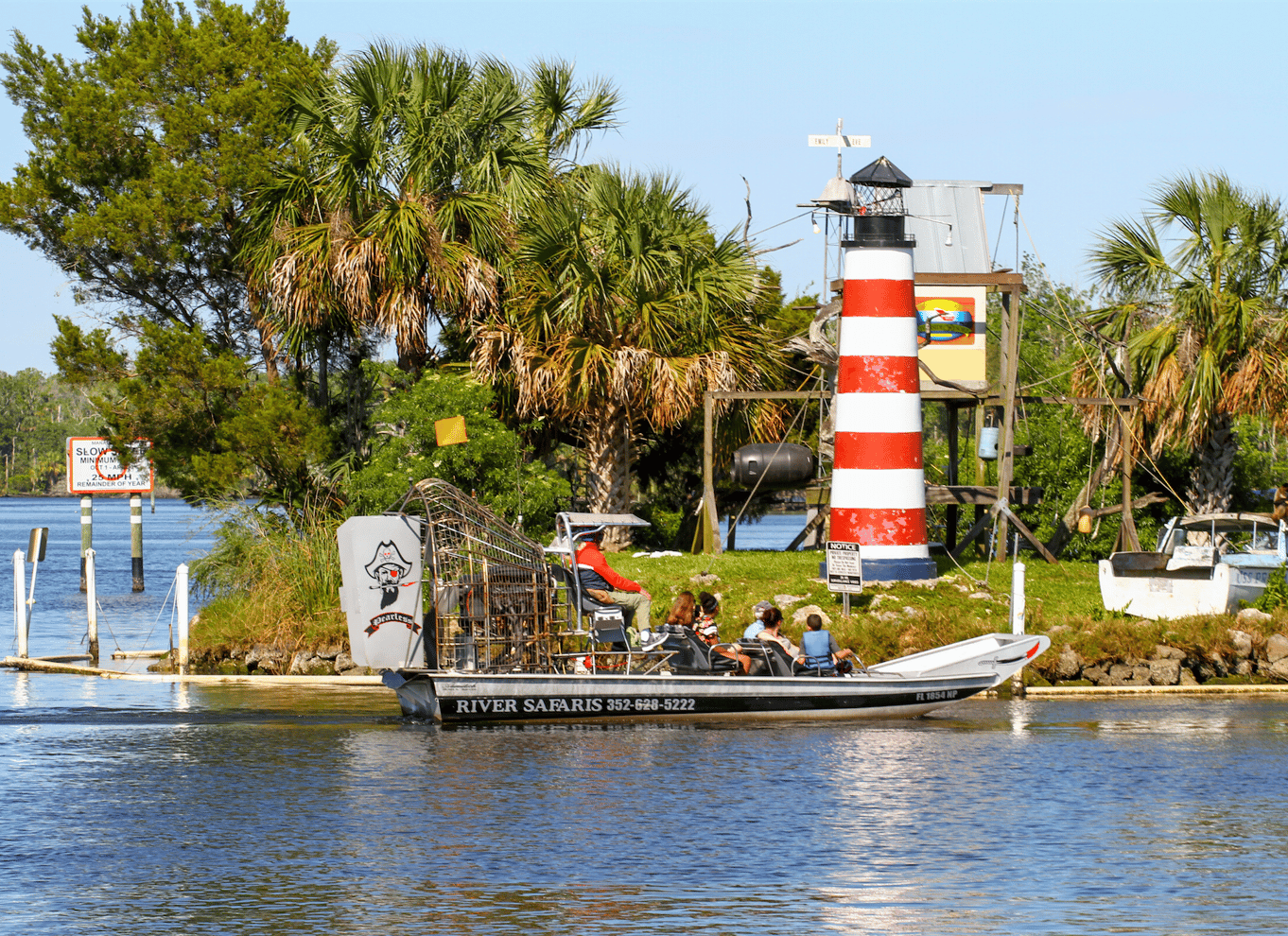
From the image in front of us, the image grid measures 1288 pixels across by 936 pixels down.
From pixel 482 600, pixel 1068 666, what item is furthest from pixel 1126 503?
pixel 482 600

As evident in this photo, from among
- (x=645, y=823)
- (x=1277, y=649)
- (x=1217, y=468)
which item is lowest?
(x=645, y=823)

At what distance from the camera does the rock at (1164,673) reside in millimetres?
22781

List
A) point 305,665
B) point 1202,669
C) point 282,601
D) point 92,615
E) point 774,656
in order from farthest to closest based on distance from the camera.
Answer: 1. point 92,615
2. point 282,601
3. point 305,665
4. point 1202,669
5. point 774,656

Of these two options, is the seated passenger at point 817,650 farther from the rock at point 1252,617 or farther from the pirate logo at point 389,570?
the rock at point 1252,617

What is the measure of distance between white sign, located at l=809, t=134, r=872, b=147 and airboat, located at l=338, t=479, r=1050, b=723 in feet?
38.1

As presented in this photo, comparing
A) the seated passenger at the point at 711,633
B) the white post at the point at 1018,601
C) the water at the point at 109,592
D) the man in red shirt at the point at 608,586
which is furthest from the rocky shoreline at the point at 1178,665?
the water at the point at 109,592

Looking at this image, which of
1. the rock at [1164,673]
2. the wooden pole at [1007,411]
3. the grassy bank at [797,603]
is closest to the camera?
the rock at [1164,673]

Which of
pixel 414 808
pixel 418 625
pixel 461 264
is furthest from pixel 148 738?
pixel 461 264

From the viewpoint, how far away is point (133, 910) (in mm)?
11594

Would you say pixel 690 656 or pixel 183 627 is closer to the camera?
pixel 690 656

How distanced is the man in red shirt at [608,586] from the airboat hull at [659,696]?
119cm

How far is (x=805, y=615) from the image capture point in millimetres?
24047

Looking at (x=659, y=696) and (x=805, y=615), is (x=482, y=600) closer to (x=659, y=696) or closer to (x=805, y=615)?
(x=659, y=696)

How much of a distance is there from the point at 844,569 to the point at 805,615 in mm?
1438
